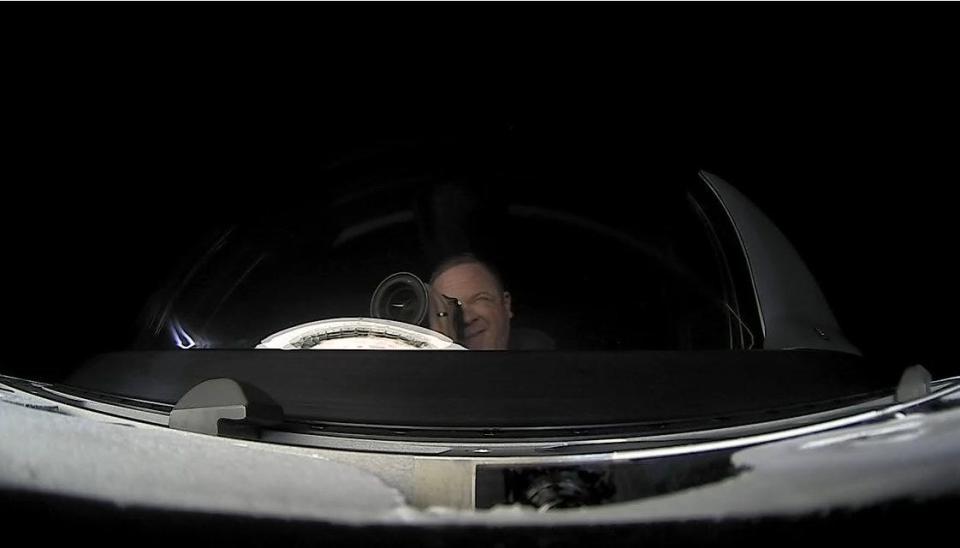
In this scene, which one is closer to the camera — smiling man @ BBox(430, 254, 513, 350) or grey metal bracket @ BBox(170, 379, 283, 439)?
grey metal bracket @ BBox(170, 379, 283, 439)

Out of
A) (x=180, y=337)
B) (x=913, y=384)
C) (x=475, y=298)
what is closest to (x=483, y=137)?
(x=475, y=298)

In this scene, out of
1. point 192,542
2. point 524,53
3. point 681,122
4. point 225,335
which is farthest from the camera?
point 524,53

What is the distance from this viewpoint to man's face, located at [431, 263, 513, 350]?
688 mm

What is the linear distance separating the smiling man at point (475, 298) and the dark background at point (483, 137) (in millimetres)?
253

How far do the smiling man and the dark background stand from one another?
25 centimetres

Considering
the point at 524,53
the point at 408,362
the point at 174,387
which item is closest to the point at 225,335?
the point at 174,387

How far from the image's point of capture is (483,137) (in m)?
0.98

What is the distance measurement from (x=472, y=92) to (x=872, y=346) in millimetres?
661

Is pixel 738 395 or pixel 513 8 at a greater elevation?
pixel 513 8

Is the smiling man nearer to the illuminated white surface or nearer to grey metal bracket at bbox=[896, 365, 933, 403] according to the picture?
the illuminated white surface

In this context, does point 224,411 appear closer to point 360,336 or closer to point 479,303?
point 360,336

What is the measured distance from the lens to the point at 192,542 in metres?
0.46

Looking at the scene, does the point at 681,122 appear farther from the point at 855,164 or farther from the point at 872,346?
the point at 872,346

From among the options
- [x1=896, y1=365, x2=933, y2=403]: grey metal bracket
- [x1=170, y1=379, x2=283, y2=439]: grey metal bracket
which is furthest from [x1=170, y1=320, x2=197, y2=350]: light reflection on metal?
[x1=896, y1=365, x2=933, y2=403]: grey metal bracket
